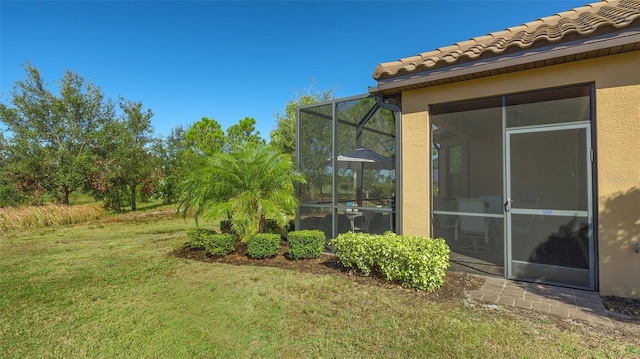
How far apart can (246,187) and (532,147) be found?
5.21 m

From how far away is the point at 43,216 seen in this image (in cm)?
1100

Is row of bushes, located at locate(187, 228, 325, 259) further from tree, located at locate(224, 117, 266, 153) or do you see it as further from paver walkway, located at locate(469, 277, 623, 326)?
tree, located at locate(224, 117, 266, 153)

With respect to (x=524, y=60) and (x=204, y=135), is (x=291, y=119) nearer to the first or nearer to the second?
(x=204, y=135)

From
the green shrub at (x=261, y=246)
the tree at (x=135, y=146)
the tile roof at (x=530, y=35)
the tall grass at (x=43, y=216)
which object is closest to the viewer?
the tile roof at (x=530, y=35)

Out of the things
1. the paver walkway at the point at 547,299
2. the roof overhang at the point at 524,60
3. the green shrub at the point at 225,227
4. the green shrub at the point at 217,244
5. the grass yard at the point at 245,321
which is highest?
the roof overhang at the point at 524,60

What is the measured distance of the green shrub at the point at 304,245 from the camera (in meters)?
5.93

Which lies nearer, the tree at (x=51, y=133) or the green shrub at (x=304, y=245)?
the green shrub at (x=304, y=245)

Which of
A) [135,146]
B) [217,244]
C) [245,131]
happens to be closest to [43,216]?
[135,146]

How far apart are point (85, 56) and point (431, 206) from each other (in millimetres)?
12754

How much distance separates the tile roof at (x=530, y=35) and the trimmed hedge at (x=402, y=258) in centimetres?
279

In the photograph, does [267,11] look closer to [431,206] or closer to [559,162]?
[431,206]

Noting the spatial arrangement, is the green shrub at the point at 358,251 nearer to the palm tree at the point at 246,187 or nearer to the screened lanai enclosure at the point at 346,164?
the screened lanai enclosure at the point at 346,164

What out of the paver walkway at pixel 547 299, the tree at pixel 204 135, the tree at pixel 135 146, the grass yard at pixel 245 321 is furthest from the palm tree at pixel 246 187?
the tree at pixel 204 135

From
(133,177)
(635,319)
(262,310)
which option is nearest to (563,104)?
(635,319)
